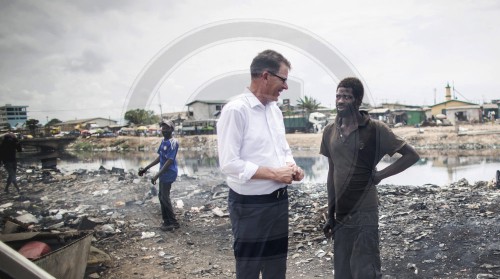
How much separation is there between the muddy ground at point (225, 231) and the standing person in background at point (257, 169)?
5.78 feet

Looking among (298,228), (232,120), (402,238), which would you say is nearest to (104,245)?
(298,228)

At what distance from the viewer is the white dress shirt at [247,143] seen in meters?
1.73

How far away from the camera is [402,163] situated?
2.41 meters

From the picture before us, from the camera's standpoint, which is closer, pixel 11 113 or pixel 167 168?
pixel 167 168

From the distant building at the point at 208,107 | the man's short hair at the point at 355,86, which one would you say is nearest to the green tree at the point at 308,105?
the distant building at the point at 208,107

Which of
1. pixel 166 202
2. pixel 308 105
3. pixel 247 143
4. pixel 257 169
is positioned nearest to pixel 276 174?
pixel 257 169

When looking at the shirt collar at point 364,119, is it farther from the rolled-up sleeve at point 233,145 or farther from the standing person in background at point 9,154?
the standing person in background at point 9,154

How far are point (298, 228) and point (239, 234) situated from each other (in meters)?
3.08

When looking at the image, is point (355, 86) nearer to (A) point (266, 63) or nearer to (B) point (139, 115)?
(A) point (266, 63)

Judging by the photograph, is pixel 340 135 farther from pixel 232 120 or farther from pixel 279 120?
pixel 232 120

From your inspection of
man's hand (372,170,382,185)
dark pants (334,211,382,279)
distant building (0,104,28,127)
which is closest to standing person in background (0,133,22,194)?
distant building (0,104,28,127)

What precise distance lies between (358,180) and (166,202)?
3427 mm

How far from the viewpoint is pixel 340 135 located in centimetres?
242

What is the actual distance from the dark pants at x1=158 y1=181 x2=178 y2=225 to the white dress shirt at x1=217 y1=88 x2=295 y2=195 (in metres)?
3.28
